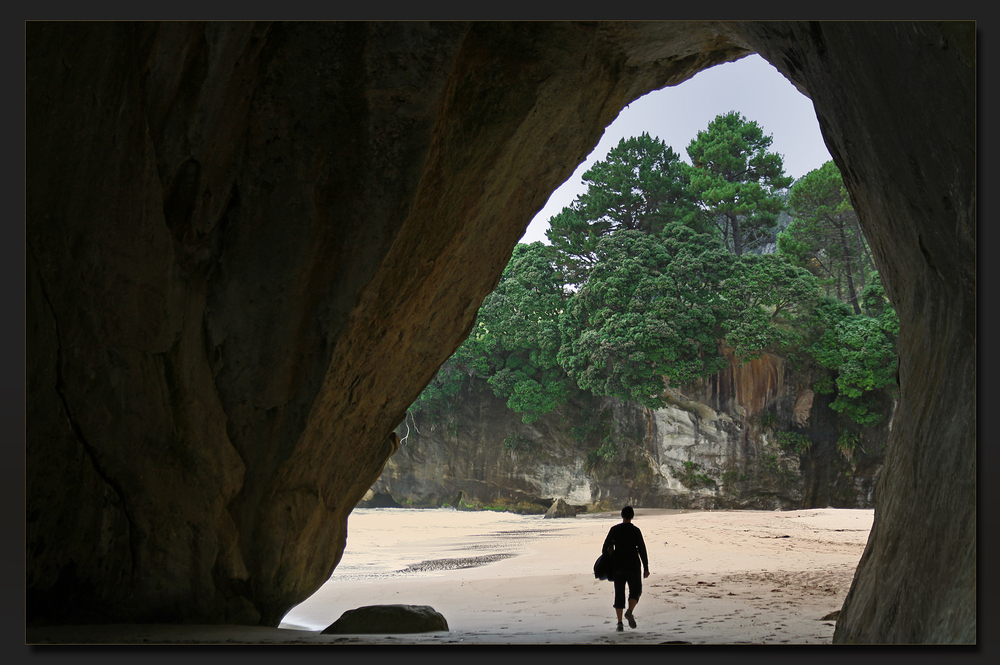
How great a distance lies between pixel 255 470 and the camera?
4410mm

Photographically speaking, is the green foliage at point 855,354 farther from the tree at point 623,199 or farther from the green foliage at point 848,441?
the tree at point 623,199

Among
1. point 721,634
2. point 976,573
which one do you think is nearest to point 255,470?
point 721,634

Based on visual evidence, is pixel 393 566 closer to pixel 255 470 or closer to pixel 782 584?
pixel 782 584

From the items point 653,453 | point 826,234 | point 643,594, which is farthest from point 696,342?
point 643,594

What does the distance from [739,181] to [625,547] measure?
1788cm

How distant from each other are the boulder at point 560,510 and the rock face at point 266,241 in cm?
1618

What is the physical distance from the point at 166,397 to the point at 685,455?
57.0 ft

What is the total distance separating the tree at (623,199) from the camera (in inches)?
792

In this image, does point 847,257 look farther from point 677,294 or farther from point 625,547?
point 625,547

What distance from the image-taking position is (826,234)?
744 inches

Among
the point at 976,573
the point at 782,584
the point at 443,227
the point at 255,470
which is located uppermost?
the point at 443,227

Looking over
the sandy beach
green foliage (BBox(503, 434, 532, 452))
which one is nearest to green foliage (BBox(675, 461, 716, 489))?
the sandy beach

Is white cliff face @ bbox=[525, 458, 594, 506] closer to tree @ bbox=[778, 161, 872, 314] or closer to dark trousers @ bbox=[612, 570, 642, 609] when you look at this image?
tree @ bbox=[778, 161, 872, 314]

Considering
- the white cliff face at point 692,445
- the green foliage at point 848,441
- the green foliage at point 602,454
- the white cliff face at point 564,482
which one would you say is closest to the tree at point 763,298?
the white cliff face at point 692,445
